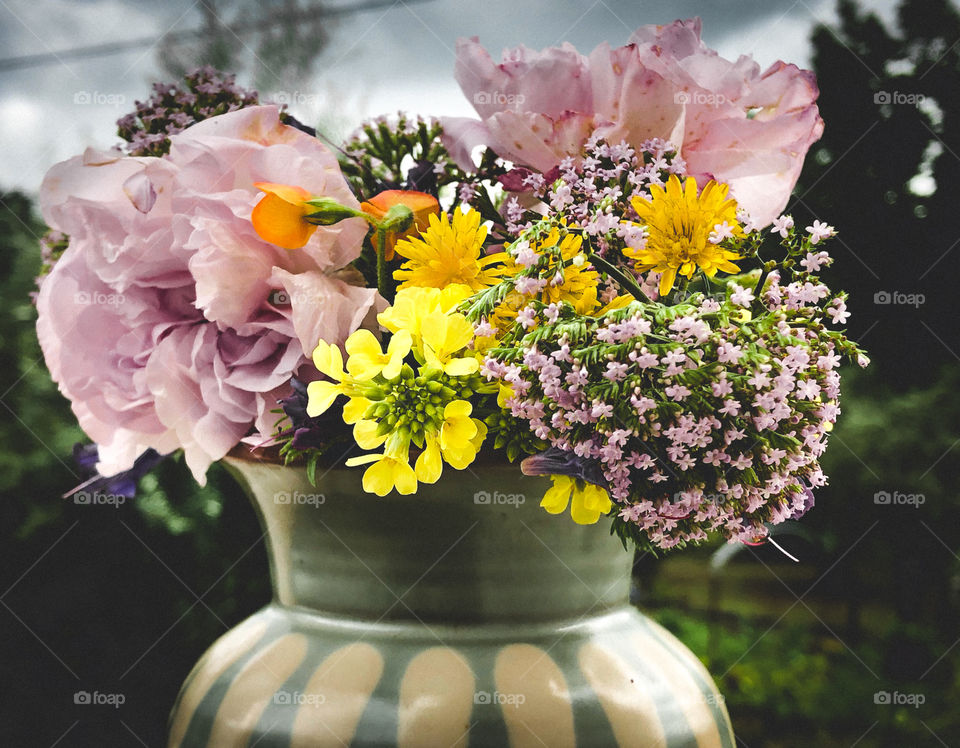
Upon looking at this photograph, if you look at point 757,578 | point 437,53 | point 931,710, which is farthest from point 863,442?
point 437,53

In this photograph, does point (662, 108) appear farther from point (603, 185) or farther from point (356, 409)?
point (356, 409)

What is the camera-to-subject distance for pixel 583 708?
47 cm

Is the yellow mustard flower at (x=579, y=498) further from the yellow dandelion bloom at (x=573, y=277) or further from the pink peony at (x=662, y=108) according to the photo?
the pink peony at (x=662, y=108)

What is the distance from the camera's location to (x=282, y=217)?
446 mm

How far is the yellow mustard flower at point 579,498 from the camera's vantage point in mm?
427

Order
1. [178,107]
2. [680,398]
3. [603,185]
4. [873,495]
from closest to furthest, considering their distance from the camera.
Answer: [680,398]
[603,185]
[178,107]
[873,495]

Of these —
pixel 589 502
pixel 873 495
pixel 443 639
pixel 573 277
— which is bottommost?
pixel 873 495

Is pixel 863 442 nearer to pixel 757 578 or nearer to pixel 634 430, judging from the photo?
pixel 757 578

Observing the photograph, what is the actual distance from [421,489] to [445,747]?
0.45ft

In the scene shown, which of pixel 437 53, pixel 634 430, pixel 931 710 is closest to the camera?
pixel 634 430

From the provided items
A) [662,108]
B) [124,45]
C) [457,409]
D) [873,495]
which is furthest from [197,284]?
[873,495]

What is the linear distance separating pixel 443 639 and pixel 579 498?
0.12 meters

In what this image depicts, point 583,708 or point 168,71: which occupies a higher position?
point 168,71

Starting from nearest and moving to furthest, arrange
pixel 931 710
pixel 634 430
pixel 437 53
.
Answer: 1. pixel 634 430
2. pixel 437 53
3. pixel 931 710
